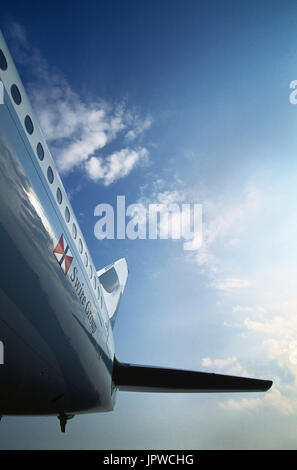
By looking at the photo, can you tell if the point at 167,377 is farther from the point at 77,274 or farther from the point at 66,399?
the point at 77,274

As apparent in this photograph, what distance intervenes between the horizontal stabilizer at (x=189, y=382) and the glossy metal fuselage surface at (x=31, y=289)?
488cm

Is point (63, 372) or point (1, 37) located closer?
point (1, 37)

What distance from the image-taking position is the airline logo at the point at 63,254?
378 cm

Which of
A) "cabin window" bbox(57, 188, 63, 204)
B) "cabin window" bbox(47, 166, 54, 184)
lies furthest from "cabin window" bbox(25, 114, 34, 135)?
"cabin window" bbox(57, 188, 63, 204)

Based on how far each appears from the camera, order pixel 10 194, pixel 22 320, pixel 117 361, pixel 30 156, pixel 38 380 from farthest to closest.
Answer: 1. pixel 117 361
2. pixel 38 380
3. pixel 30 156
4. pixel 22 320
5. pixel 10 194

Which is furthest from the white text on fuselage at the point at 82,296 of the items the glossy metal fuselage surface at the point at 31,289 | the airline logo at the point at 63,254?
the airline logo at the point at 63,254

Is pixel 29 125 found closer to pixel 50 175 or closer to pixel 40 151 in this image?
pixel 40 151

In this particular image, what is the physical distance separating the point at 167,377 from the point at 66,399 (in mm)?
4784

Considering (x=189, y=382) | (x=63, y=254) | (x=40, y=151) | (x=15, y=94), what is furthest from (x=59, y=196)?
(x=189, y=382)

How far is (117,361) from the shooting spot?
32.4ft

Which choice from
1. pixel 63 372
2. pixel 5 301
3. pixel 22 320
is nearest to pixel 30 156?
pixel 5 301

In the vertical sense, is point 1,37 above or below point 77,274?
above

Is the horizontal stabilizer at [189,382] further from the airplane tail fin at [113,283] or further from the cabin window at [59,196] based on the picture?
the cabin window at [59,196]
